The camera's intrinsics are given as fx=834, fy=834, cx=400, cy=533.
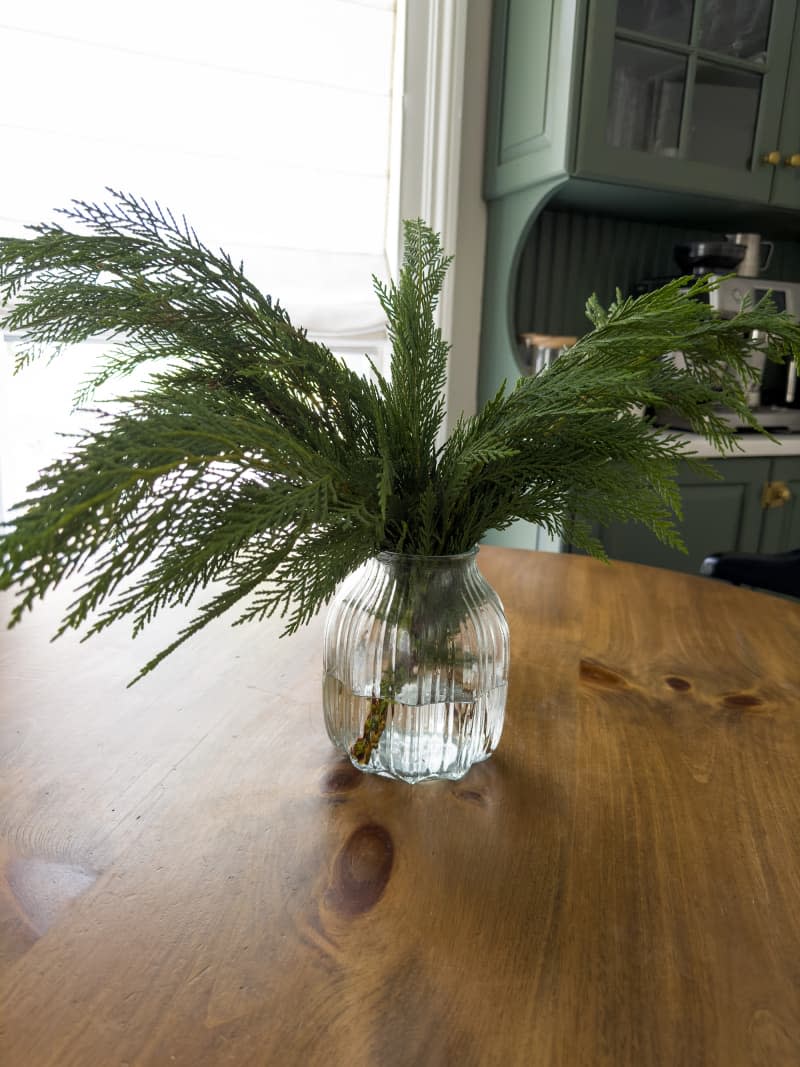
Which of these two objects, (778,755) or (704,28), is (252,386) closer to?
(778,755)

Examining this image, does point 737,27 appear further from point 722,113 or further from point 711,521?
point 711,521

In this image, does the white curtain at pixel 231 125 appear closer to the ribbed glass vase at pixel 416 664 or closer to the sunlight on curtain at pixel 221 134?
the sunlight on curtain at pixel 221 134

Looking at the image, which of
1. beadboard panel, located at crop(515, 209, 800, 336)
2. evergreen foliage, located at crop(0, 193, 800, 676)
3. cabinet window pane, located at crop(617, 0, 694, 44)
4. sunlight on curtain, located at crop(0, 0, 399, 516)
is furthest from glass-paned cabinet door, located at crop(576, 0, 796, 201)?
evergreen foliage, located at crop(0, 193, 800, 676)

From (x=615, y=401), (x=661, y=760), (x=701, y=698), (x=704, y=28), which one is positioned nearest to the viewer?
(x=615, y=401)

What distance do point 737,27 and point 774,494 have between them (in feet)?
3.95

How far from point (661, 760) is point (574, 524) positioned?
0.69 ft

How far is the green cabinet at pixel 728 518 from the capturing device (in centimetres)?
224

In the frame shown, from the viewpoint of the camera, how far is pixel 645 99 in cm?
201

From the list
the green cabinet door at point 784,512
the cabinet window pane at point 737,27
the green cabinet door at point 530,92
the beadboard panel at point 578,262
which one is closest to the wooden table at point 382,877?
the green cabinet door at point 530,92

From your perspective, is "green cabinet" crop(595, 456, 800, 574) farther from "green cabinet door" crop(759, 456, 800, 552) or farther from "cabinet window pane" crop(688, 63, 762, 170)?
"cabinet window pane" crop(688, 63, 762, 170)

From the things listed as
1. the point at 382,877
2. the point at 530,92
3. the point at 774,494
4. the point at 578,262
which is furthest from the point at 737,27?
the point at 382,877

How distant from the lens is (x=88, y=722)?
2.26 ft

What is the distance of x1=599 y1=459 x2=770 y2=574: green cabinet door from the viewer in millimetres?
2227

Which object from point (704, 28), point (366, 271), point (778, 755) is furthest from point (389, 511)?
point (704, 28)
